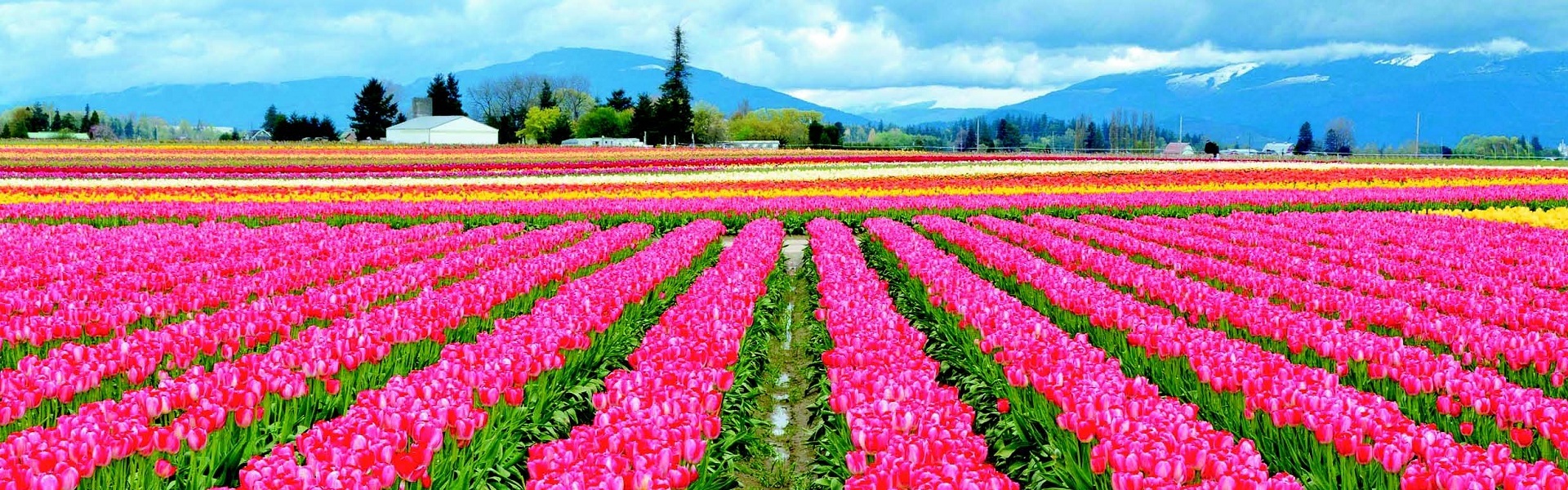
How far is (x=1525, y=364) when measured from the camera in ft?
20.0

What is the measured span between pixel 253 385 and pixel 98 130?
520 feet

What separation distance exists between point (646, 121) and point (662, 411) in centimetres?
9800

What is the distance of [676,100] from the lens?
102625 mm

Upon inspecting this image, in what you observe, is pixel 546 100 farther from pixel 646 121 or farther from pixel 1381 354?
pixel 1381 354

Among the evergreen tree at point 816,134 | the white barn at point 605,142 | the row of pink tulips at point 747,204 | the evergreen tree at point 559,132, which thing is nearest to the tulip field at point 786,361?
the row of pink tulips at point 747,204

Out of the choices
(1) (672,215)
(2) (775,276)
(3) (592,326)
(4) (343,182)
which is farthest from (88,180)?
(3) (592,326)

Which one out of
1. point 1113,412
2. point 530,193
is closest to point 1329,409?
point 1113,412

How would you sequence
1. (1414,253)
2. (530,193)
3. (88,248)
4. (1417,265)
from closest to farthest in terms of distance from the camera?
(1417,265) < (1414,253) < (88,248) < (530,193)

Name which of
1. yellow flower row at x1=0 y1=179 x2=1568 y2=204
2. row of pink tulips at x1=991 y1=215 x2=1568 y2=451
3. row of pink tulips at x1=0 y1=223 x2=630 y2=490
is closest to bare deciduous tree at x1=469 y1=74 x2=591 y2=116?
yellow flower row at x1=0 y1=179 x2=1568 y2=204

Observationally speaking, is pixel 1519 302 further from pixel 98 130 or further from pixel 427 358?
pixel 98 130

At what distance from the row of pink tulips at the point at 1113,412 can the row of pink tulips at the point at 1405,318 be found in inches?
62.9

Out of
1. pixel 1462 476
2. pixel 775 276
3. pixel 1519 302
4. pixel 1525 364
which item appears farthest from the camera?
pixel 775 276

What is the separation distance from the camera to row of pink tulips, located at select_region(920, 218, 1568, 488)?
3.80 m

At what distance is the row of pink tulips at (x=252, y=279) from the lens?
7.14m
